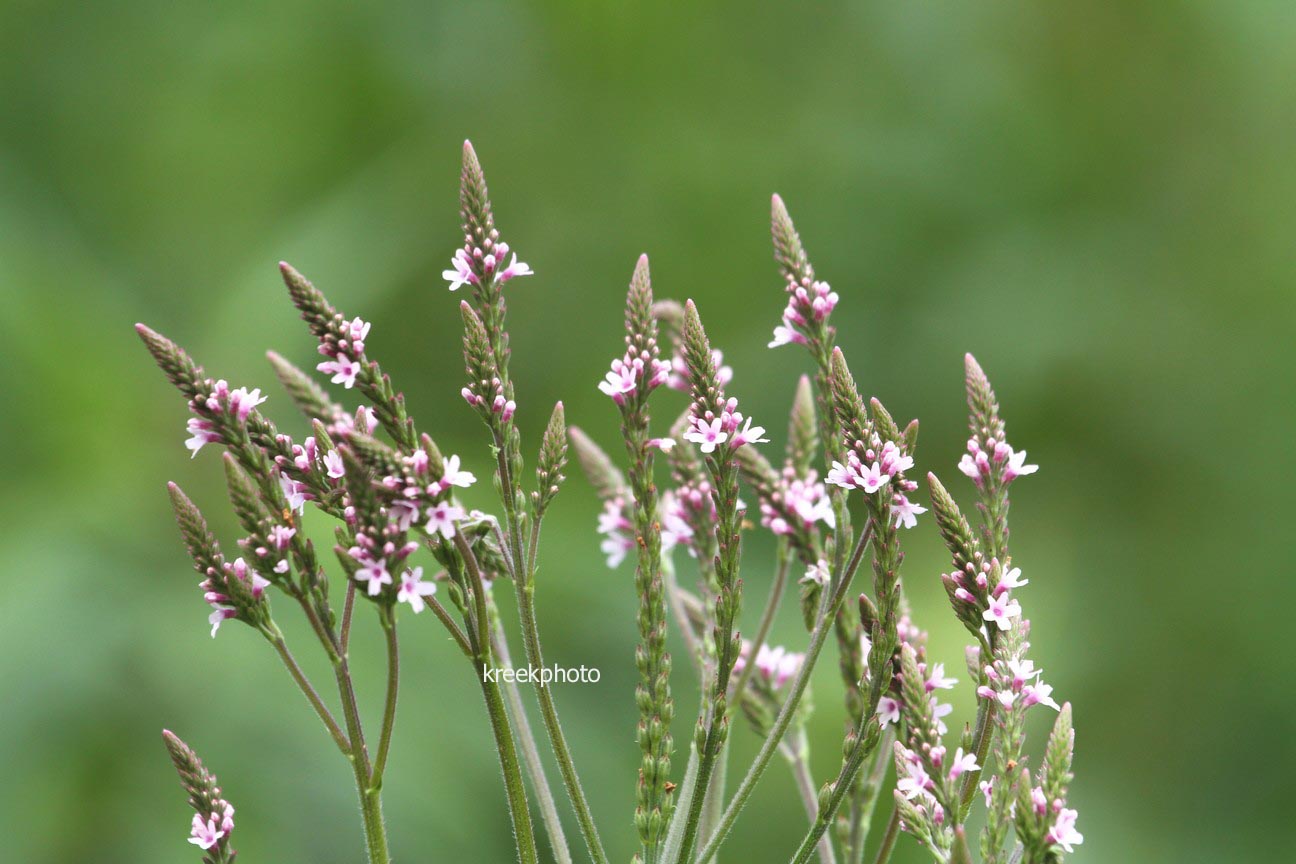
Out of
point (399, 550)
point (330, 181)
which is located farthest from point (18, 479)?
point (399, 550)

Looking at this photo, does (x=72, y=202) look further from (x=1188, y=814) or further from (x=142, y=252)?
(x=1188, y=814)

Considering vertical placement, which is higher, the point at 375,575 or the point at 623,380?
the point at 623,380

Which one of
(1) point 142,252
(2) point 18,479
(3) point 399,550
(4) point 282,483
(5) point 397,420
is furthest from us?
(1) point 142,252

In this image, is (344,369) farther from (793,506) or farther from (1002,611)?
(1002,611)

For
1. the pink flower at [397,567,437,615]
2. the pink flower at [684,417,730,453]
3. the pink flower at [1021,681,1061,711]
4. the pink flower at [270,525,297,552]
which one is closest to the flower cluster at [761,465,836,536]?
the pink flower at [684,417,730,453]

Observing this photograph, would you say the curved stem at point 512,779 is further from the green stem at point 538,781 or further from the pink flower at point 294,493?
the pink flower at point 294,493

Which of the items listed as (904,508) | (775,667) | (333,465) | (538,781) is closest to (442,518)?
(333,465)

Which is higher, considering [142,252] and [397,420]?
[142,252]

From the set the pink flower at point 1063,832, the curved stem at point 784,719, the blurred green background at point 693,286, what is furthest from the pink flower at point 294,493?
the blurred green background at point 693,286
